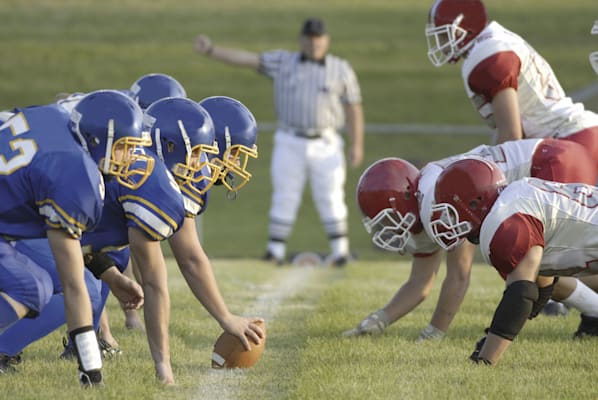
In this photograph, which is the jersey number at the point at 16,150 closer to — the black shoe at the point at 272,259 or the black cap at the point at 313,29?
the black shoe at the point at 272,259

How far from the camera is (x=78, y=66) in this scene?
89.0 feet

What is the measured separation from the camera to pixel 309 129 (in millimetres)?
11047

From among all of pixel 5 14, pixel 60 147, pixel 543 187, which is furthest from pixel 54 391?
pixel 5 14

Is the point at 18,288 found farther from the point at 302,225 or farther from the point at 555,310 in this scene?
the point at 302,225

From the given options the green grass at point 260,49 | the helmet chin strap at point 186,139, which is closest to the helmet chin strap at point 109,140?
the helmet chin strap at point 186,139

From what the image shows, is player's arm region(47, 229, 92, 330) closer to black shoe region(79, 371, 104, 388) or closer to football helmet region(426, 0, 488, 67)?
black shoe region(79, 371, 104, 388)

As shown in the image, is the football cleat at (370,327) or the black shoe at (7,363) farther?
the football cleat at (370,327)

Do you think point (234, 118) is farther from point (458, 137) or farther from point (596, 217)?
point (458, 137)

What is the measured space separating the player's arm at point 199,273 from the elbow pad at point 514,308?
3.65 ft

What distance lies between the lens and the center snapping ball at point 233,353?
4836 millimetres

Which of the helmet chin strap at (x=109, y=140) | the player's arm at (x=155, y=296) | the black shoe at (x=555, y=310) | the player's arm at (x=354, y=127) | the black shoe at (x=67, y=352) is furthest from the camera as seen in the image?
the player's arm at (x=354, y=127)

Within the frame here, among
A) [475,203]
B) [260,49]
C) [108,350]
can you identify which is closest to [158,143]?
[108,350]

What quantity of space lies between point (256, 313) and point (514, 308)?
2.41m

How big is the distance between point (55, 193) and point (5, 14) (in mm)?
29172
